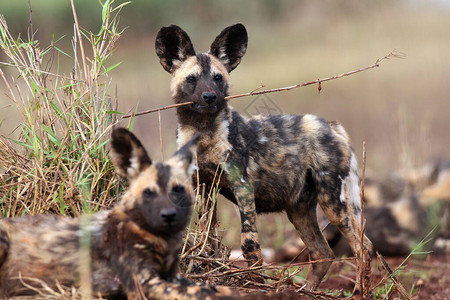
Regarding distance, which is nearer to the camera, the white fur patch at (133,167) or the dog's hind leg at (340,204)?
the white fur patch at (133,167)

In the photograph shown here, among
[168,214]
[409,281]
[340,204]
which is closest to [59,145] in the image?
[168,214]

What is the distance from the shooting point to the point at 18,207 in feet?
15.9

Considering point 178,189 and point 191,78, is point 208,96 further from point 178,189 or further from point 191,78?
point 178,189

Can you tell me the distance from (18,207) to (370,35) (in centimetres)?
1576

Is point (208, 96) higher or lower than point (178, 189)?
higher

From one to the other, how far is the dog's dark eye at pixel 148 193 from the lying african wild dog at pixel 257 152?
1.49 m

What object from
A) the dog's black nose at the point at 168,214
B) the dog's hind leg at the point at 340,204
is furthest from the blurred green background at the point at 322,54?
the dog's black nose at the point at 168,214

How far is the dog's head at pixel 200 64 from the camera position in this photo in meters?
5.33

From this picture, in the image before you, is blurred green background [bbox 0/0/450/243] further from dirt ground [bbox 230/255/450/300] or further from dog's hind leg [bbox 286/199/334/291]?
dog's hind leg [bbox 286/199/334/291]

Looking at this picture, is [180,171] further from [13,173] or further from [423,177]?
[423,177]

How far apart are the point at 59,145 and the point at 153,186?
137 cm

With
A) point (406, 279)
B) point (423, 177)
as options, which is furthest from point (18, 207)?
point (423, 177)

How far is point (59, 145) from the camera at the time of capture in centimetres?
499

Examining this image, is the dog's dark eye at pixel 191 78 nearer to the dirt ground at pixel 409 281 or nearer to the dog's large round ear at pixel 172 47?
the dog's large round ear at pixel 172 47
